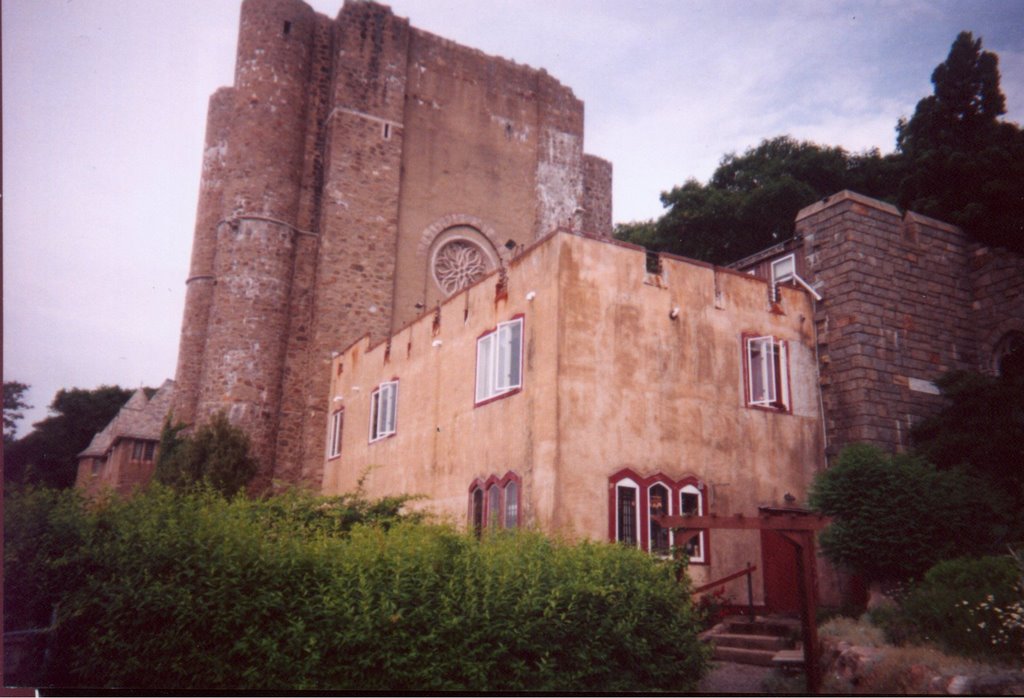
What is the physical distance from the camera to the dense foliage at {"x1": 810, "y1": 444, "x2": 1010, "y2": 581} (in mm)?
10609

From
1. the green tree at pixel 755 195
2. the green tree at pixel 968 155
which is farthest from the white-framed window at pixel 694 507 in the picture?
the green tree at pixel 755 195

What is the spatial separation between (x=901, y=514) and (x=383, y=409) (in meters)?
9.91

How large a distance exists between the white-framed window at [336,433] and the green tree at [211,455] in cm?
179

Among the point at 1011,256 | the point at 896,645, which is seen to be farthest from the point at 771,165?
the point at 896,645

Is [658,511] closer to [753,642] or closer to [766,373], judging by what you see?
[753,642]

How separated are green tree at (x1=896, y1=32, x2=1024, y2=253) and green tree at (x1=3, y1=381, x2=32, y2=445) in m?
12.3

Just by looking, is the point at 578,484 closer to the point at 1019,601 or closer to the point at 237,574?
the point at 1019,601

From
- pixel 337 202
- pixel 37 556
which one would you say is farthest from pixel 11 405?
pixel 337 202

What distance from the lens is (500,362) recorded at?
505 inches

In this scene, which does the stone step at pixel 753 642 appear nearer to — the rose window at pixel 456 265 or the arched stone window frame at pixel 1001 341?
the arched stone window frame at pixel 1001 341

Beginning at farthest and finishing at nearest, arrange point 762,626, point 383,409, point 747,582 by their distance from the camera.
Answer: point 383,409 → point 747,582 → point 762,626

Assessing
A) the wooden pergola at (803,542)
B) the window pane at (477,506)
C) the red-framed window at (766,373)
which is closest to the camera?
the wooden pergola at (803,542)

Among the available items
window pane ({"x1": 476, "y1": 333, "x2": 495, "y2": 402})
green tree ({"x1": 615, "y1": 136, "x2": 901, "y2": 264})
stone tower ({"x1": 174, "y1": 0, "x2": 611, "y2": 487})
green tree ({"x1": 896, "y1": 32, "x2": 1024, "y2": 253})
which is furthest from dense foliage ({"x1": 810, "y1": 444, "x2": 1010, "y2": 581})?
green tree ({"x1": 615, "y1": 136, "x2": 901, "y2": 264})

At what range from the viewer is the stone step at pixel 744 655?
9836 millimetres
